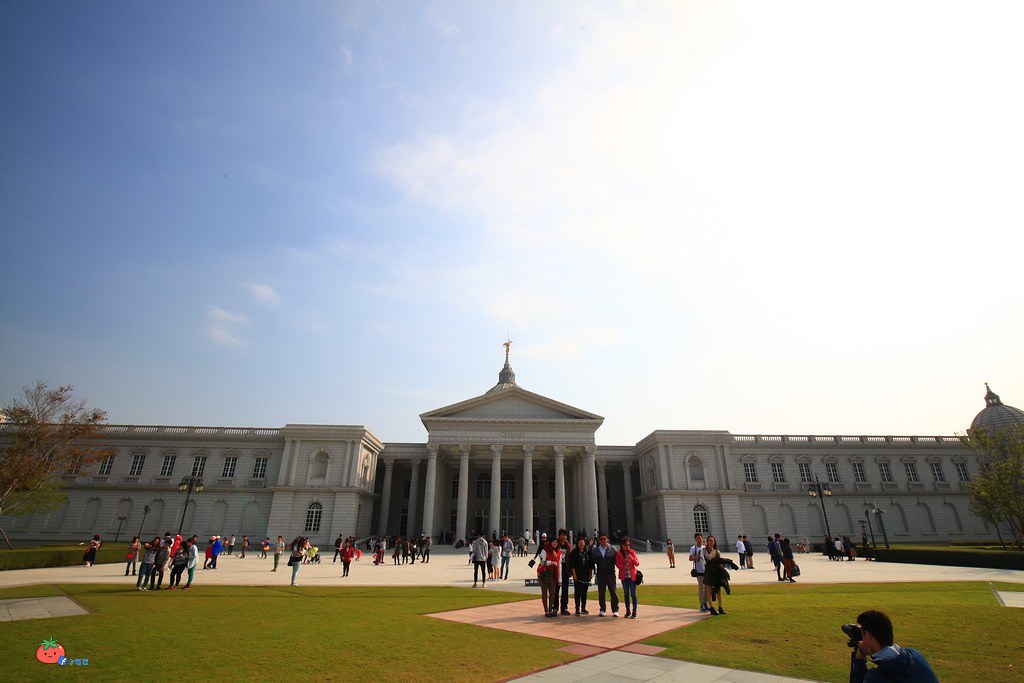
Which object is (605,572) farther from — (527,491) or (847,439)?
(847,439)

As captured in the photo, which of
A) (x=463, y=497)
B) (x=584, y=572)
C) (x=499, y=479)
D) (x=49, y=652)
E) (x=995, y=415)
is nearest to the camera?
(x=49, y=652)

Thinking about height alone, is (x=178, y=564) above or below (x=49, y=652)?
above

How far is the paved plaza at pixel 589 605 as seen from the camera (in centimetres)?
758

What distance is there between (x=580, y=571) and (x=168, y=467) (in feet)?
170

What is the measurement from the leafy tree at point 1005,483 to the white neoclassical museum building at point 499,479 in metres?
13.1

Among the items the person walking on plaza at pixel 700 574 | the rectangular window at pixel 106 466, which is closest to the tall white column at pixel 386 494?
the rectangular window at pixel 106 466

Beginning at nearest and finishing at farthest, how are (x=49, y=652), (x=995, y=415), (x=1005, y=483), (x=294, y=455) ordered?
(x=49, y=652) < (x=1005, y=483) < (x=294, y=455) < (x=995, y=415)

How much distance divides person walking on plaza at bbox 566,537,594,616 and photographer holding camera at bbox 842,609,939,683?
914 centimetres

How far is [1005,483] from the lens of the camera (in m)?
34.5

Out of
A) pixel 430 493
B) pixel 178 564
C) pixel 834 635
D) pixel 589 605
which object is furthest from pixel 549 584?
pixel 430 493

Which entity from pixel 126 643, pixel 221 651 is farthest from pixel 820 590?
pixel 126 643

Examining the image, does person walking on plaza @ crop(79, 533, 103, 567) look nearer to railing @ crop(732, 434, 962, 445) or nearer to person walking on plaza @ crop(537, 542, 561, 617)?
person walking on plaza @ crop(537, 542, 561, 617)

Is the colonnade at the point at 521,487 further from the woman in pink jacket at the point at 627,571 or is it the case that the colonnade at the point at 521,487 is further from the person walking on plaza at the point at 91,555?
the woman in pink jacket at the point at 627,571

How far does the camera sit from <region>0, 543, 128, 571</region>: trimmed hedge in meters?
24.9
